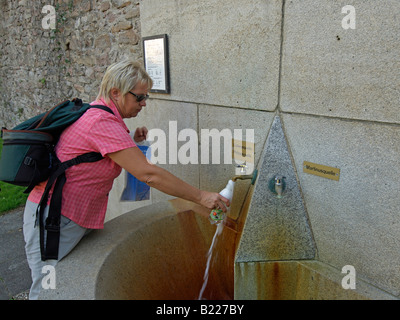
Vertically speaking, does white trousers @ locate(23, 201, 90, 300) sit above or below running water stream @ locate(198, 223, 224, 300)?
above

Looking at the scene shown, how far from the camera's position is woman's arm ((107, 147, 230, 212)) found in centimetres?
178

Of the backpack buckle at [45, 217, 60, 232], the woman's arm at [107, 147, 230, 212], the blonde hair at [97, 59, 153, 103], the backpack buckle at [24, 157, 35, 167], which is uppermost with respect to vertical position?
the blonde hair at [97, 59, 153, 103]

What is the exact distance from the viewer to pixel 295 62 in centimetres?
Result: 189

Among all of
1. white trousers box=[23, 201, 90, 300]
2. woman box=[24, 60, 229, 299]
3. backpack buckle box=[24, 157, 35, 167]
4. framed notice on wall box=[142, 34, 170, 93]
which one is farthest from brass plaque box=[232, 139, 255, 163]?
backpack buckle box=[24, 157, 35, 167]

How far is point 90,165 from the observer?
187 cm

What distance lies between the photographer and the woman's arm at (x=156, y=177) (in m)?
1.78

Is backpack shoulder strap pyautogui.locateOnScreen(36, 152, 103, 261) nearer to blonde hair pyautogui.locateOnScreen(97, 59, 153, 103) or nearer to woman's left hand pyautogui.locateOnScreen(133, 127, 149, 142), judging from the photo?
blonde hair pyautogui.locateOnScreen(97, 59, 153, 103)

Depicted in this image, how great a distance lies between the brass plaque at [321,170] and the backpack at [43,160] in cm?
122

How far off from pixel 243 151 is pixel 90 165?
1.08 metres

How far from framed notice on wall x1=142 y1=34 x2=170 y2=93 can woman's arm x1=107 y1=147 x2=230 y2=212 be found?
4.50 ft

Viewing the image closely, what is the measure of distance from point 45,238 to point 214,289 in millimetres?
1409

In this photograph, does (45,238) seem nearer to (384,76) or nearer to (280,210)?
(280,210)

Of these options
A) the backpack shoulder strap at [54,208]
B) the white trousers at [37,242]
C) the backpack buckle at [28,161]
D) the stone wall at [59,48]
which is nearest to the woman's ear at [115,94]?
the backpack shoulder strap at [54,208]

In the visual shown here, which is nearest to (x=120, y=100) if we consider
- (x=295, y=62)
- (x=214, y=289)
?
(x=295, y=62)
